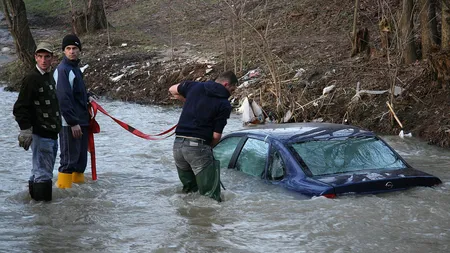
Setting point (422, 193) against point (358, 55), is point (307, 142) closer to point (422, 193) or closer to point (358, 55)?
point (422, 193)

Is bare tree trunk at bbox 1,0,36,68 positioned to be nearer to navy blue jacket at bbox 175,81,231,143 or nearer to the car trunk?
navy blue jacket at bbox 175,81,231,143

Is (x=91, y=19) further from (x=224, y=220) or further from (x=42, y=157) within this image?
(x=224, y=220)

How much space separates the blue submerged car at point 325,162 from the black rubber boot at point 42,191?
2.24 m

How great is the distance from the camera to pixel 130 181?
10383 millimetres

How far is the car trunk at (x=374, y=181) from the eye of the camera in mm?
7434

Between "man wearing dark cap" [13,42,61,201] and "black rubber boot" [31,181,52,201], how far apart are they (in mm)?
13

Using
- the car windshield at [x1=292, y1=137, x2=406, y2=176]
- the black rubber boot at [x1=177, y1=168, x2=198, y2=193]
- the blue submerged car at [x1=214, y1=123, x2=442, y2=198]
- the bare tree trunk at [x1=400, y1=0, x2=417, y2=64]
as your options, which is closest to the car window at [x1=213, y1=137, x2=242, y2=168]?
the blue submerged car at [x1=214, y1=123, x2=442, y2=198]

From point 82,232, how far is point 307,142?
2.68 metres

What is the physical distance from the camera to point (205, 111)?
26.2 ft

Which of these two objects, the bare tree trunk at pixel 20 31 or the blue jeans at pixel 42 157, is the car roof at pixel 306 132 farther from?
the bare tree trunk at pixel 20 31

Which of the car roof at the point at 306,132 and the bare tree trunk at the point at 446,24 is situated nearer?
the car roof at the point at 306,132

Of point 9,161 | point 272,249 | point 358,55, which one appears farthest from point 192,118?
point 358,55

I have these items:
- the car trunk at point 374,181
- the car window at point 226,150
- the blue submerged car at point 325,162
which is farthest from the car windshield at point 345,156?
the car window at point 226,150

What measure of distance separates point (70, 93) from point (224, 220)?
2.56 metres
